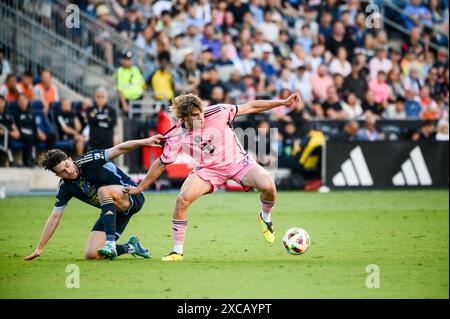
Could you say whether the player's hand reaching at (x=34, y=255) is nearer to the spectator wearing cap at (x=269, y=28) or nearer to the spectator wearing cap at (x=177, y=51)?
the spectator wearing cap at (x=177, y=51)

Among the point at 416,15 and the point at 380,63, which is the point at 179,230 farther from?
the point at 416,15

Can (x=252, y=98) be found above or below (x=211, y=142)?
above

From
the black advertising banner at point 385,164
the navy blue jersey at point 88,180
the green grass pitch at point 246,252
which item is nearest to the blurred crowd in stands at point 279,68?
the black advertising banner at point 385,164

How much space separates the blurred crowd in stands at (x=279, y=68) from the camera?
2338 centimetres

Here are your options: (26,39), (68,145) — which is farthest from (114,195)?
(26,39)

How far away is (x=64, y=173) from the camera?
39.4 feet

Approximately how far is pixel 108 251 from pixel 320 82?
47.9 ft

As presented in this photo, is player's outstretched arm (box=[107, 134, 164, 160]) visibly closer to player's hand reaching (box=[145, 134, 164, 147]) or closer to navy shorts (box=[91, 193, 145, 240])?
player's hand reaching (box=[145, 134, 164, 147])

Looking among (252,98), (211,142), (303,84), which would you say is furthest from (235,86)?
(211,142)

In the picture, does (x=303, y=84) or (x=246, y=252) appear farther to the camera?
(x=303, y=84)

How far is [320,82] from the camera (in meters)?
26.0

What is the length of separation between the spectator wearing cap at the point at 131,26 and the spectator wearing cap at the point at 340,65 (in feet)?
16.8

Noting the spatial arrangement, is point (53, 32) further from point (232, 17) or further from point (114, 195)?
point (114, 195)

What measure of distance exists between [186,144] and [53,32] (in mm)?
13074
